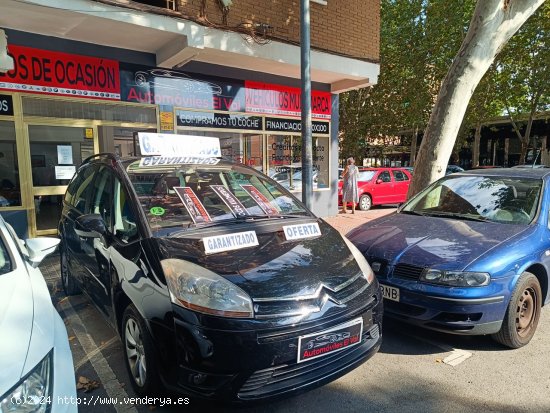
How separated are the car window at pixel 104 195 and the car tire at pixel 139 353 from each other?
869 millimetres

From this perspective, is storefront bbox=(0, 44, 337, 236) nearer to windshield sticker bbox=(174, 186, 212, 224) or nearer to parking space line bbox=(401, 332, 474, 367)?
windshield sticker bbox=(174, 186, 212, 224)

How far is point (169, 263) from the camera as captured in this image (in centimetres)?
250

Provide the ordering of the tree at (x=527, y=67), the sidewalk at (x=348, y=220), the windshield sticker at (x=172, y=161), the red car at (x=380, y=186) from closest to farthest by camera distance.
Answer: the windshield sticker at (x=172, y=161) < the sidewalk at (x=348, y=220) < the red car at (x=380, y=186) < the tree at (x=527, y=67)

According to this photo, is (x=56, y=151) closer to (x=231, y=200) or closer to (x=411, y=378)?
(x=231, y=200)

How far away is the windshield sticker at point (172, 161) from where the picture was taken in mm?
3459

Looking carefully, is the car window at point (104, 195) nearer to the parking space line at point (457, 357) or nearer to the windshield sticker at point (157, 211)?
the windshield sticker at point (157, 211)

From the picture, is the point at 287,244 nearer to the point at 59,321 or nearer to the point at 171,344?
the point at 171,344

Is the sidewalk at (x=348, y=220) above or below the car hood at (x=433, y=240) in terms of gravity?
below

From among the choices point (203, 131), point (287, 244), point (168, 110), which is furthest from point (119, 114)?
point (287, 244)

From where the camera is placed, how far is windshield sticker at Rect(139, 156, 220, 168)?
3.46 metres

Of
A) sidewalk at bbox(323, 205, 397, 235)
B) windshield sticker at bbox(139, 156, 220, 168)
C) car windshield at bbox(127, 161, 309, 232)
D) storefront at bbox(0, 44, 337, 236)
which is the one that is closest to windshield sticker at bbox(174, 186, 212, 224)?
car windshield at bbox(127, 161, 309, 232)

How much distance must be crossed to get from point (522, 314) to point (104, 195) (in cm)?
391

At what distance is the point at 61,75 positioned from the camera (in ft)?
23.3

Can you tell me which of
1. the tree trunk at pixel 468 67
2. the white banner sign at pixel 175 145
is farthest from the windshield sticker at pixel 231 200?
the tree trunk at pixel 468 67
